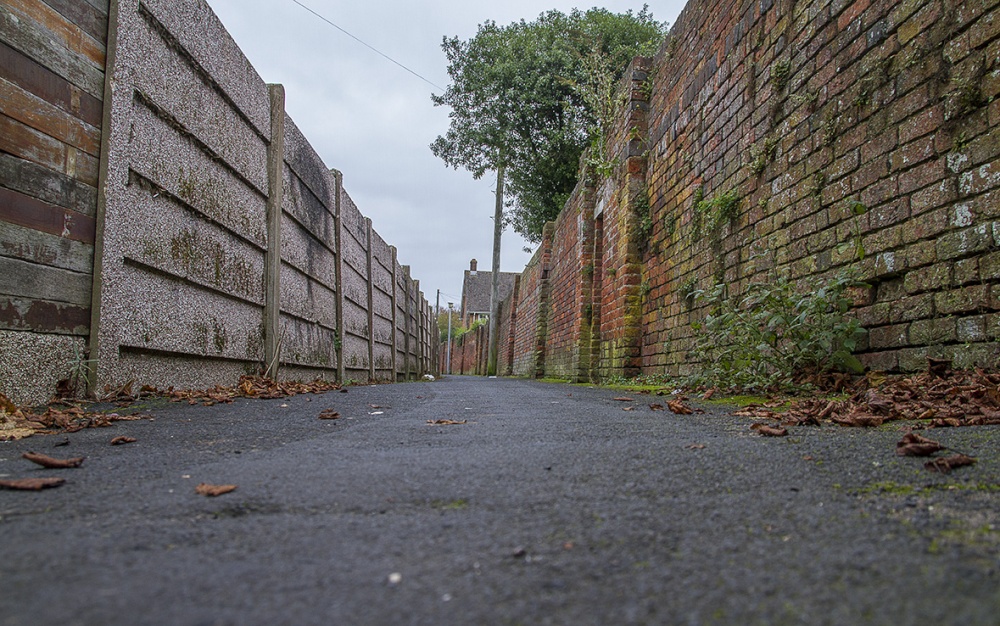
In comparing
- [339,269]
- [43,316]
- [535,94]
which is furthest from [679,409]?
[535,94]

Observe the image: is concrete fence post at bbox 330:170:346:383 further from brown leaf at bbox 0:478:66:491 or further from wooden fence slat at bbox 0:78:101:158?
brown leaf at bbox 0:478:66:491

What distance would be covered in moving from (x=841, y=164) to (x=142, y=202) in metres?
3.89

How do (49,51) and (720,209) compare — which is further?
(720,209)

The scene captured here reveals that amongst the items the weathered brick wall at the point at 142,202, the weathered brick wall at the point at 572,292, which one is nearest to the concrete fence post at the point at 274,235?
the weathered brick wall at the point at 142,202

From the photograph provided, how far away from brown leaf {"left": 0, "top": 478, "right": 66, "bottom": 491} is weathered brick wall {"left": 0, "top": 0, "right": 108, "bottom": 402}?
4.32 ft

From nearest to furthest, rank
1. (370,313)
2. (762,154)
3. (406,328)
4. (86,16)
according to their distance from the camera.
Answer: (86,16)
(762,154)
(370,313)
(406,328)

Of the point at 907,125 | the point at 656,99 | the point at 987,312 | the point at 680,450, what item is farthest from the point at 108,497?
the point at 656,99

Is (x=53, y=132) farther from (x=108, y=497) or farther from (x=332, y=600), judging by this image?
(x=332, y=600)

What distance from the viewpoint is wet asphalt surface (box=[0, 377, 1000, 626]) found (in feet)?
2.43

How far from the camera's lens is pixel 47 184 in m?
2.54

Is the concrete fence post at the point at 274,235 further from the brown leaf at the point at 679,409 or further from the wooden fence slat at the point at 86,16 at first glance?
the brown leaf at the point at 679,409

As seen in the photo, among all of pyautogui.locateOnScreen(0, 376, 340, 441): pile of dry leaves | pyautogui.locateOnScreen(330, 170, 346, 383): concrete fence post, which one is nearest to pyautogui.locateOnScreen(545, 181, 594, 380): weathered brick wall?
pyautogui.locateOnScreen(330, 170, 346, 383): concrete fence post

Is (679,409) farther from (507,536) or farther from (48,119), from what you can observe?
(48,119)

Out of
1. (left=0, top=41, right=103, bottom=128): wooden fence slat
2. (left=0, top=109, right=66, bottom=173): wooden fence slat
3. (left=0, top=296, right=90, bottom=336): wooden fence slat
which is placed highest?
(left=0, top=41, right=103, bottom=128): wooden fence slat
